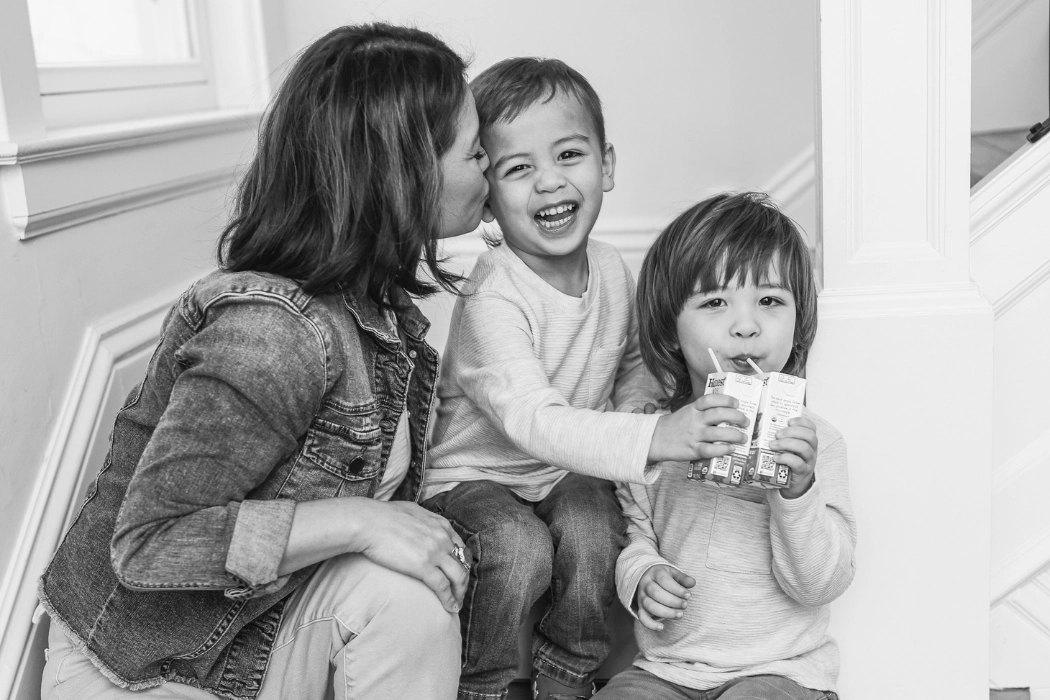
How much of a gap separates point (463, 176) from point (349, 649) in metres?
0.59

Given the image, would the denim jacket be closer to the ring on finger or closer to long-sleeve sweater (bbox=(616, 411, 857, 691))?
the ring on finger

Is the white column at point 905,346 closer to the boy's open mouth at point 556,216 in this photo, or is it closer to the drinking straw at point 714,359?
the drinking straw at point 714,359

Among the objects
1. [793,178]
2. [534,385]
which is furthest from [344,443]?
[793,178]

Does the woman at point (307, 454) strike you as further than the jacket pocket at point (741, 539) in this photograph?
No

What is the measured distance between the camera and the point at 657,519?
1.38 m

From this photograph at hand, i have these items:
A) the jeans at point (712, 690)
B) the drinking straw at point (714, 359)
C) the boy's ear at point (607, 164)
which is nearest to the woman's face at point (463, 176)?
the boy's ear at point (607, 164)

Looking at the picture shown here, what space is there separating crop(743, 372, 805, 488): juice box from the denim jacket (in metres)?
0.43

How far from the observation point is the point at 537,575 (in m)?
1.32

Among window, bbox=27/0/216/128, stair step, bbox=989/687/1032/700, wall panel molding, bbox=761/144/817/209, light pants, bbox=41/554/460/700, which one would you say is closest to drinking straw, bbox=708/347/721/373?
A: light pants, bbox=41/554/460/700

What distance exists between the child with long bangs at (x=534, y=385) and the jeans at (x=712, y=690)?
13 cm

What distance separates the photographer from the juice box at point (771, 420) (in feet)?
3.54

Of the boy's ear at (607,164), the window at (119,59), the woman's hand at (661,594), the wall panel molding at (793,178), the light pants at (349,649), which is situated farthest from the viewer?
the wall panel molding at (793,178)

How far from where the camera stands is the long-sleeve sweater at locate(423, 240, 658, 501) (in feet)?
4.25

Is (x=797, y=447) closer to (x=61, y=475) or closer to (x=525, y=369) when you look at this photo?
(x=525, y=369)
